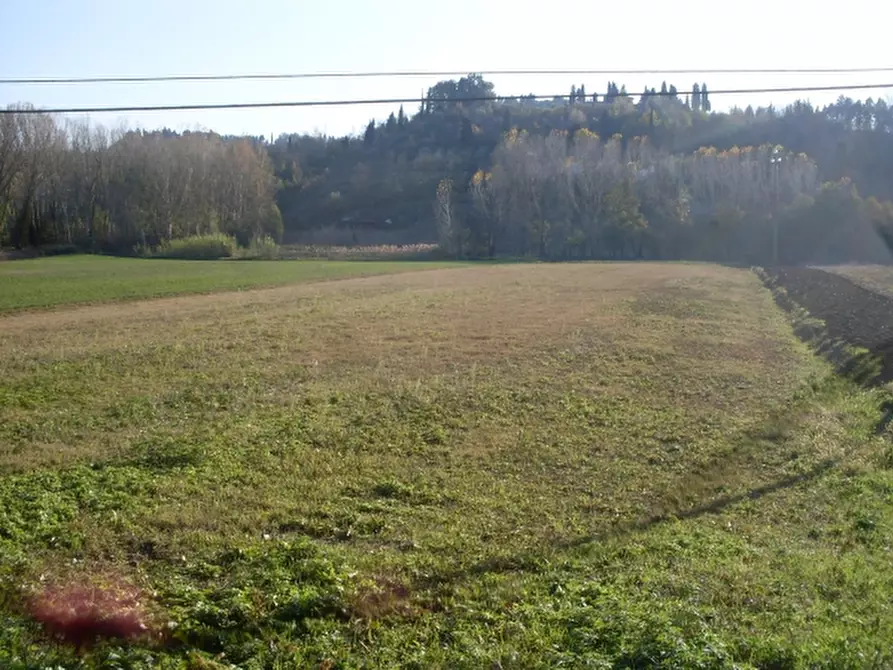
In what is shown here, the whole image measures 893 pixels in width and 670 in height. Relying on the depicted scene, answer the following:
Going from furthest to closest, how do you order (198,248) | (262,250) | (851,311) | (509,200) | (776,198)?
(509,200)
(776,198)
(262,250)
(198,248)
(851,311)

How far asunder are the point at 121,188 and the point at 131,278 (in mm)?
51978

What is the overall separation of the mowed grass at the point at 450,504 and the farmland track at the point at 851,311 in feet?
8.60

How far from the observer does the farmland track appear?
26562mm

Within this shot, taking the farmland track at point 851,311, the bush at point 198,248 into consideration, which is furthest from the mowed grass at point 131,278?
the farmland track at point 851,311

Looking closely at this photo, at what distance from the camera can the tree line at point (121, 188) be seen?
94.9 m

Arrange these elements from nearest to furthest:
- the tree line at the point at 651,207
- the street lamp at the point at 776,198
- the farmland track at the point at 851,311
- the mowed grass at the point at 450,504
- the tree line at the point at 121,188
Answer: the mowed grass at the point at 450,504 < the farmland track at the point at 851,311 < the tree line at the point at 121,188 < the street lamp at the point at 776,198 < the tree line at the point at 651,207

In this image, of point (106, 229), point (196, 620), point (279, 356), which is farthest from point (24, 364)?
point (106, 229)

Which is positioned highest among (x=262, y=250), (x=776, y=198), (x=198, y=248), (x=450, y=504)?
(x=776, y=198)

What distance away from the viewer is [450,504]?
39.1 feet

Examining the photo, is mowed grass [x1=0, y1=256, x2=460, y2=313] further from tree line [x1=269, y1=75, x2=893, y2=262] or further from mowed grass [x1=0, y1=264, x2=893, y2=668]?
tree line [x1=269, y1=75, x2=893, y2=262]

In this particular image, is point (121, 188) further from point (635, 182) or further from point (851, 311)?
point (851, 311)

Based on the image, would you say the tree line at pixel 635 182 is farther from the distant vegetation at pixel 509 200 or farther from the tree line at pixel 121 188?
the tree line at pixel 121 188

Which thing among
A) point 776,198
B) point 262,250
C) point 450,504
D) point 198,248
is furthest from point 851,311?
point 776,198

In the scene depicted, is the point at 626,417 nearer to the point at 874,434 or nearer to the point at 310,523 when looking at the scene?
the point at 874,434
